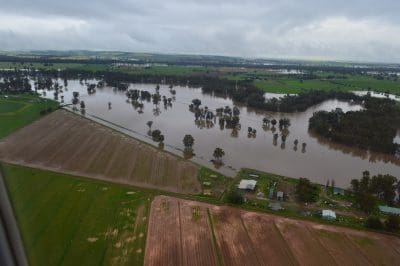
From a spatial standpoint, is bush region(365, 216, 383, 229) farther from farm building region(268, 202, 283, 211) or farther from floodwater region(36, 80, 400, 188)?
floodwater region(36, 80, 400, 188)

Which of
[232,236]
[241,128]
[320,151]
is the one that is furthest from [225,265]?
[241,128]

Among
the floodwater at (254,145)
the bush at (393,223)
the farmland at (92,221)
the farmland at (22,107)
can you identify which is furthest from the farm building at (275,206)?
the farmland at (22,107)

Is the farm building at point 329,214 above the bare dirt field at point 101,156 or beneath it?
beneath

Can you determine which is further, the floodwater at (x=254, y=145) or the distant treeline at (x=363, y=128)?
the distant treeline at (x=363, y=128)

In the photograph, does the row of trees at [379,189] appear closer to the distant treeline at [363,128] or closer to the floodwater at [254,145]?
the floodwater at [254,145]

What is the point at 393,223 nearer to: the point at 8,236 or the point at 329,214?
the point at 329,214

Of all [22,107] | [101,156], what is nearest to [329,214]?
[101,156]
